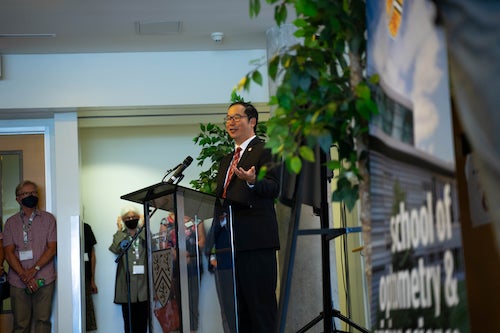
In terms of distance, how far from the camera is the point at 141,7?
19.6ft

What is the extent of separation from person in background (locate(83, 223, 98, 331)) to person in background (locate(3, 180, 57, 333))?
1399 mm

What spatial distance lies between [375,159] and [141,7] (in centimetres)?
438

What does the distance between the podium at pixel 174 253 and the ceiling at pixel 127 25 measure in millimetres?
2419

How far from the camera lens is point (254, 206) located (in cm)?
405

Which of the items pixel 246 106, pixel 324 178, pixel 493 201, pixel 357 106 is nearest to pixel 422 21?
pixel 357 106

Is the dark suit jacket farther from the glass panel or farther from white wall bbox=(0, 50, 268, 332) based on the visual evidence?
white wall bbox=(0, 50, 268, 332)

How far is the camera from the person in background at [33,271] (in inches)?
280

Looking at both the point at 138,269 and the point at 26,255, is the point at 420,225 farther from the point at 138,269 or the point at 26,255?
the point at 138,269

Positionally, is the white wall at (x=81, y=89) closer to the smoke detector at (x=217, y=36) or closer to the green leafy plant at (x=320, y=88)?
the smoke detector at (x=217, y=36)

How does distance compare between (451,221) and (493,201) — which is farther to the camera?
(451,221)

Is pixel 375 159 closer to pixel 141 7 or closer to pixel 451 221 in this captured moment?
pixel 451 221

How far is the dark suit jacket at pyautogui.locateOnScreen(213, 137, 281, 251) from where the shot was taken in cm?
387

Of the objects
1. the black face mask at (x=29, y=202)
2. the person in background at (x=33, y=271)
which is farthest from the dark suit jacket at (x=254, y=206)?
the black face mask at (x=29, y=202)

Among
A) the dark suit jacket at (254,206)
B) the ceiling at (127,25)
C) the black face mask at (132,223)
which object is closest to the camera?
the dark suit jacket at (254,206)
